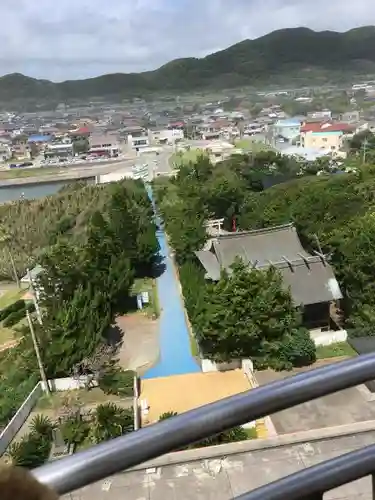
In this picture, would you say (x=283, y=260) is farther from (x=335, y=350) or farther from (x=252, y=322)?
(x=252, y=322)

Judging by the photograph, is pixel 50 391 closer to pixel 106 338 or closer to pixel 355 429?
pixel 106 338

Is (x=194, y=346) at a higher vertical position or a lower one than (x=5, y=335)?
higher

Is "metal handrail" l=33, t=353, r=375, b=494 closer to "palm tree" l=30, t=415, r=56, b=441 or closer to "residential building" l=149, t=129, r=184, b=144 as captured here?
"palm tree" l=30, t=415, r=56, b=441

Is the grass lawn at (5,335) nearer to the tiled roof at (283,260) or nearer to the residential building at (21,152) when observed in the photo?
the tiled roof at (283,260)

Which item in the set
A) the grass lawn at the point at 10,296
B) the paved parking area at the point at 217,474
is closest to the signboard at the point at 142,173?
the grass lawn at the point at 10,296

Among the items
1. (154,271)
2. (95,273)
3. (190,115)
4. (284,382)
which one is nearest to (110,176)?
(154,271)

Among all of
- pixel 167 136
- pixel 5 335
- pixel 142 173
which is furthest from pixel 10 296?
pixel 167 136
